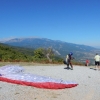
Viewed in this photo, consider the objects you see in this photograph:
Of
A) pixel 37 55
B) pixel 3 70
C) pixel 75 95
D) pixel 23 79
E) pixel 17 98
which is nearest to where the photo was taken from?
pixel 17 98

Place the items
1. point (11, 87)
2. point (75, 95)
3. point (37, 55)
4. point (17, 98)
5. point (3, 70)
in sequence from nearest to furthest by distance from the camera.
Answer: point (17, 98) < point (75, 95) < point (11, 87) < point (3, 70) < point (37, 55)

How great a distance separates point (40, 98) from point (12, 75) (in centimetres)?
505

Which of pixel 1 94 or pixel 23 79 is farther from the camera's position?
pixel 23 79

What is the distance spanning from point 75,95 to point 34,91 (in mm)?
2557

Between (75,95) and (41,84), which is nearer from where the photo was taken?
(75,95)

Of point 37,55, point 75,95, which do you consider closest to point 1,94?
point 75,95

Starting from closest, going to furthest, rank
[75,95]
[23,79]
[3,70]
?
[75,95] → [23,79] → [3,70]

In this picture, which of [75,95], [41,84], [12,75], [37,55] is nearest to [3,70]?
[12,75]

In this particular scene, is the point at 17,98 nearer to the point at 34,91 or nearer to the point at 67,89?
the point at 34,91

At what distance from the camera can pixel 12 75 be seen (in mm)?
17141

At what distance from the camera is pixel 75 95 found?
13930 mm

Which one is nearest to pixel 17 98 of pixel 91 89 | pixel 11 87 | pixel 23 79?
pixel 11 87

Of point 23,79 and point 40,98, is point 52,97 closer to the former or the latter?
point 40,98

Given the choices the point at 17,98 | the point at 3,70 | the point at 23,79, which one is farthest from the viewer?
the point at 3,70
